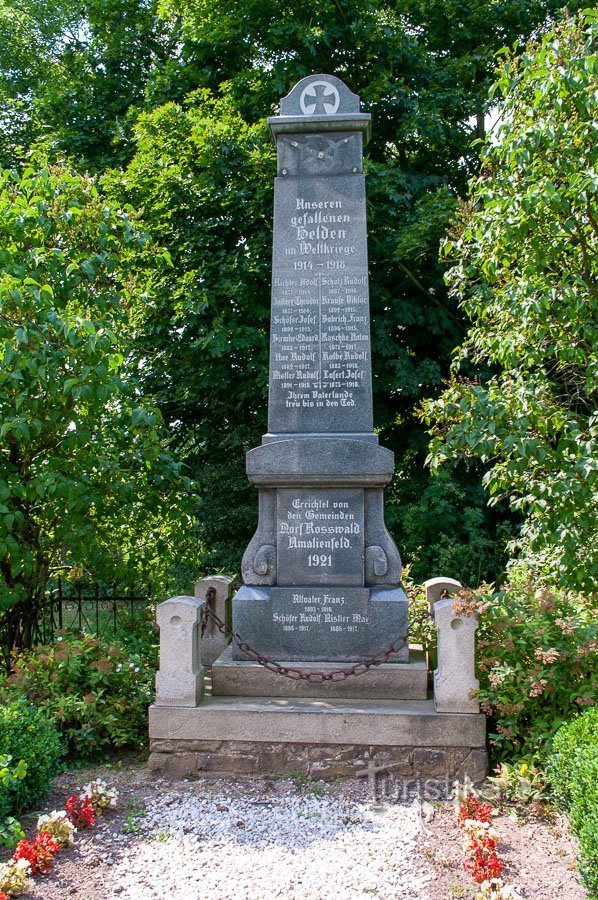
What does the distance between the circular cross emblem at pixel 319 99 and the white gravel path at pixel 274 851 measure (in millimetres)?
4987

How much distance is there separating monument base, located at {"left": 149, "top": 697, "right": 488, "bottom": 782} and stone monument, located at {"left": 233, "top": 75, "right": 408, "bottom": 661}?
0.67 m

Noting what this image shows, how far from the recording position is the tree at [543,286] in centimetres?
536

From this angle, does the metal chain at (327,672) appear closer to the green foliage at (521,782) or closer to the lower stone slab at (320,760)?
the lower stone slab at (320,760)

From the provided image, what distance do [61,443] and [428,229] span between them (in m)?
5.64

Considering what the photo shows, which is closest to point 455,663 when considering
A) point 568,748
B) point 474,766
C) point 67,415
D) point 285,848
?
point 474,766

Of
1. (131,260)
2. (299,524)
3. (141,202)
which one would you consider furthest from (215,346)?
(299,524)

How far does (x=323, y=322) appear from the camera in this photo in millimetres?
6039

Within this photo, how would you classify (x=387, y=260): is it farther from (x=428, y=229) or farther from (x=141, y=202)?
(x=141, y=202)

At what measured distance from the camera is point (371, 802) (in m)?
4.61

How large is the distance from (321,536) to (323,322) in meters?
1.62

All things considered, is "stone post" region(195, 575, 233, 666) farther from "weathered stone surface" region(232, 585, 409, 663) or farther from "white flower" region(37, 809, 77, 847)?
"white flower" region(37, 809, 77, 847)

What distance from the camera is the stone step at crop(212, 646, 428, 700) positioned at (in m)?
5.36

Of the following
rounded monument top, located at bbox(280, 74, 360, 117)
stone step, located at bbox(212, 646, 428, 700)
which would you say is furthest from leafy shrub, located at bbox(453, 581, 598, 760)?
rounded monument top, located at bbox(280, 74, 360, 117)

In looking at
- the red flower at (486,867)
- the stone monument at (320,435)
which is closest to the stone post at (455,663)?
the stone monument at (320,435)
